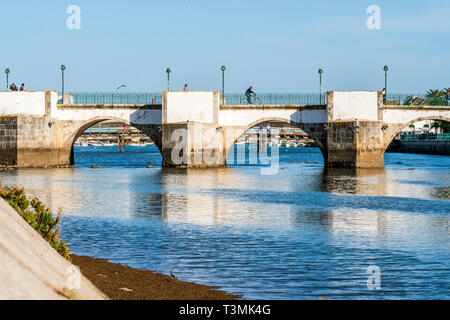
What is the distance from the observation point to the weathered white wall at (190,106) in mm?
47875

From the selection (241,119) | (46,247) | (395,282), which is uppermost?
(241,119)

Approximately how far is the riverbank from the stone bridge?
3518 centimetres

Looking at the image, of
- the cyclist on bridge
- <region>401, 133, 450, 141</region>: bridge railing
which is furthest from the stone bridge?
<region>401, 133, 450, 141</region>: bridge railing

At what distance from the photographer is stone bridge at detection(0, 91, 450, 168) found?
47.5 m

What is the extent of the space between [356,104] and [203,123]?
1100 cm

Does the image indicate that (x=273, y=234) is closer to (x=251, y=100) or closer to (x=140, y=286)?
(x=140, y=286)

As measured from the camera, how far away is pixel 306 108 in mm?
49406

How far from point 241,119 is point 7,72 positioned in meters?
21.1

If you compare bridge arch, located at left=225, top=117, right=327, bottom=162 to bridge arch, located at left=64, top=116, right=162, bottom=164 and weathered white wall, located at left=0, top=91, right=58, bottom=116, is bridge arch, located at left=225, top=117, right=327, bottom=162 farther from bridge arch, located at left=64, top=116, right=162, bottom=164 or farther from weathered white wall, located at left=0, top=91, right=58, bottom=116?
weathered white wall, located at left=0, top=91, right=58, bottom=116

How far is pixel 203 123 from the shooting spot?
47.8m

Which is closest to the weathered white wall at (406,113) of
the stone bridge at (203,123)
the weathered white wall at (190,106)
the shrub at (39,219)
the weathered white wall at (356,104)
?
the stone bridge at (203,123)

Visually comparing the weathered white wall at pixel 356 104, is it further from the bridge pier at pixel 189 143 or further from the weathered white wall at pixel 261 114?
the bridge pier at pixel 189 143
